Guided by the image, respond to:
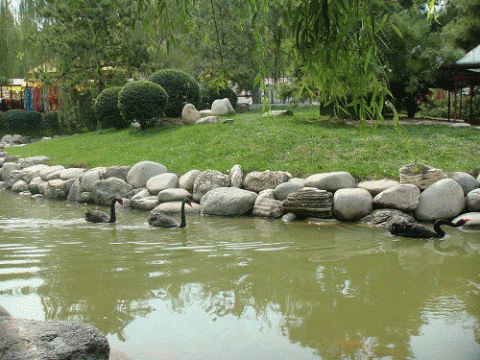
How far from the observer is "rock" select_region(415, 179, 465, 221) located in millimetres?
9922

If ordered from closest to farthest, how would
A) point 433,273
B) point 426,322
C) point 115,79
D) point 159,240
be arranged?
1. point 426,322
2. point 433,273
3. point 159,240
4. point 115,79

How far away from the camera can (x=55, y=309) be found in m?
5.26

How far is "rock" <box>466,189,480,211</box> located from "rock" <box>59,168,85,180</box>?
9.37 m

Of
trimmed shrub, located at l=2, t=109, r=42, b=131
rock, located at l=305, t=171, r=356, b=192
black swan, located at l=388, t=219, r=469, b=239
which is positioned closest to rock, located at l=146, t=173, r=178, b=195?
rock, located at l=305, t=171, r=356, b=192

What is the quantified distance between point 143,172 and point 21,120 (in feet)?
65.8

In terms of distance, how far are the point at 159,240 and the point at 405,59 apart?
11.2 m

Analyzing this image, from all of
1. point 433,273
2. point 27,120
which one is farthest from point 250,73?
A: point 433,273

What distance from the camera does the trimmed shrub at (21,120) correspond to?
3045cm

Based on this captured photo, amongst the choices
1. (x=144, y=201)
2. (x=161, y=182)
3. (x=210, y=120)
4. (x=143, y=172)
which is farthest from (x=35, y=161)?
(x=144, y=201)

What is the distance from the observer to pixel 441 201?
32.7ft

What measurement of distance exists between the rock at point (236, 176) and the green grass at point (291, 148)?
0.89ft

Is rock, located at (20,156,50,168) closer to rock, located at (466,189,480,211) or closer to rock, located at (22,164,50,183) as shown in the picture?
rock, located at (22,164,50,183)

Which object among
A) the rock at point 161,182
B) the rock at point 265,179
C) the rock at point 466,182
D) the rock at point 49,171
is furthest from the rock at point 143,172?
the rock at point 466,182

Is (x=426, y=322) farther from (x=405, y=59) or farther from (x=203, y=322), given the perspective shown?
(x=405, y=59)
